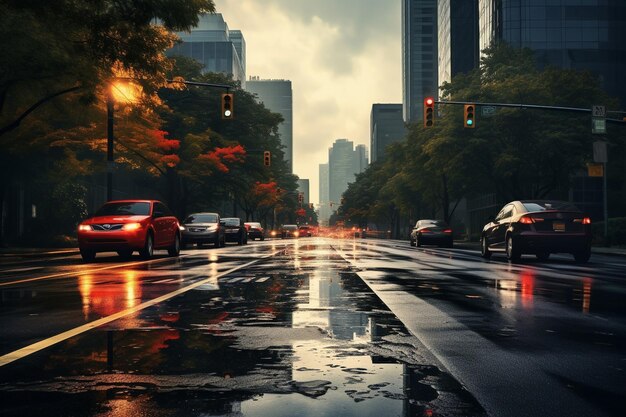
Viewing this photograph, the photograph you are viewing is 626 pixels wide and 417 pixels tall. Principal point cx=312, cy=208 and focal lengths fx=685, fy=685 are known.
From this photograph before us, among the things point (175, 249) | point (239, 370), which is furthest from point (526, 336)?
point (175, 249)

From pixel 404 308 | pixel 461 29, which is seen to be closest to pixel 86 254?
pixel 404 308

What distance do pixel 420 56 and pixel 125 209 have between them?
18331cm

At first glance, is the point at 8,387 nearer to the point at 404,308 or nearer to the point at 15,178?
the point at 404,308

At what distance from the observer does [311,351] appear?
5797 mm

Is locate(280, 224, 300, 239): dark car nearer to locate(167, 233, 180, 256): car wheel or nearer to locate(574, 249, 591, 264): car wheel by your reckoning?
locate(167, 233, 180, 256): car wheel

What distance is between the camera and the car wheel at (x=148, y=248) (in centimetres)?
2078

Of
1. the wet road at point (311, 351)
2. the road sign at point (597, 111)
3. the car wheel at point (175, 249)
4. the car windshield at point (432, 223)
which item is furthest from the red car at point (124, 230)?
the car windshield at point (432, 223)

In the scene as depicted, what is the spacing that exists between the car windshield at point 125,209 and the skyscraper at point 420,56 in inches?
6615

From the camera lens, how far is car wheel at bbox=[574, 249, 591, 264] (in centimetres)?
2002

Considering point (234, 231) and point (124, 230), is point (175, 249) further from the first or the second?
point (234, 231)

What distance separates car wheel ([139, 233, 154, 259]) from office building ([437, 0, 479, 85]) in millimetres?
84024

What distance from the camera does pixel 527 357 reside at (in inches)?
221

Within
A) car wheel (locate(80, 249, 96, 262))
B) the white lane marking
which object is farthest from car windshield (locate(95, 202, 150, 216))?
the white lane marking

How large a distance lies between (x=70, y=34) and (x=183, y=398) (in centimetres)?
1995
